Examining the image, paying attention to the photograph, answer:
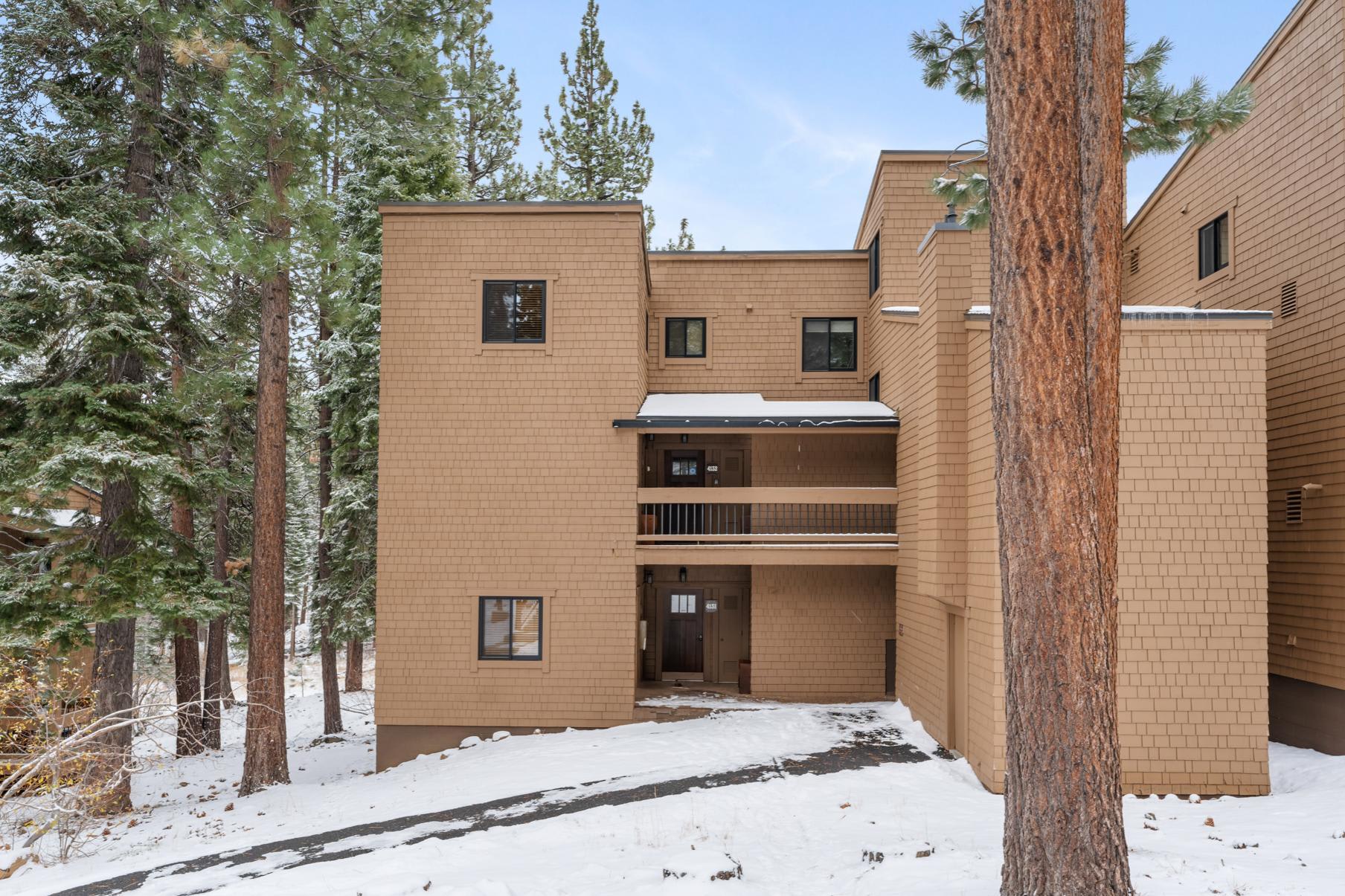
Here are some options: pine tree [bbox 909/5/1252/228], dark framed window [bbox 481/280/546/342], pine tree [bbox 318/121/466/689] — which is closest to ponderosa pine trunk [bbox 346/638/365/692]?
pine tree [bbox 318/121/466/689]

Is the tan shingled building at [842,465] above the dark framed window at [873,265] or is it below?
below

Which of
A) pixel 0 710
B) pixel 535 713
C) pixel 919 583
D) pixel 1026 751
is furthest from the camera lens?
pixel 0 710

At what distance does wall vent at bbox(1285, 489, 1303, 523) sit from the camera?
10.4 meters

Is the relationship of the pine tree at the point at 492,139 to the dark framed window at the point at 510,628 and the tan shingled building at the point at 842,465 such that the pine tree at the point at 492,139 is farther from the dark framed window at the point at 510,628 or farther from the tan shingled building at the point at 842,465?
the dark framed window at the point at 510,628

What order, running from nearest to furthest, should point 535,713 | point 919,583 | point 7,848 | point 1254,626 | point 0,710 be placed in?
1. point 1254,626
2. point 7,848
3. point 919,583
4. point 535,713
5. point 0,710

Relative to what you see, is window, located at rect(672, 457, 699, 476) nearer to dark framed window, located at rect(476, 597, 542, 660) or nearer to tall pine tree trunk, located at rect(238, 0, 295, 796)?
dark framed window, located at rect(476, 597, 542, 660)

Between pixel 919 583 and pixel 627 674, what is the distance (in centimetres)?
495

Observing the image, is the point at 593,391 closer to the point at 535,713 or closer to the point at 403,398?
the point at 403,398

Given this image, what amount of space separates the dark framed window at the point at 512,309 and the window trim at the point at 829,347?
5639 millimetres

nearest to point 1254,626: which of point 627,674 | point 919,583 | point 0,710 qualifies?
point 919,583

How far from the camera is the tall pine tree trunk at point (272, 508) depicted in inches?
482

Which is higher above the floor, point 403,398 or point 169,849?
point 403,398

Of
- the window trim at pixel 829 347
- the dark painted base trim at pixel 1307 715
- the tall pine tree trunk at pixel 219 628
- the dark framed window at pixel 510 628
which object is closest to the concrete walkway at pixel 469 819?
the dark framed window at pixel 510 628

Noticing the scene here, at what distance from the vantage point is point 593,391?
13695mm
